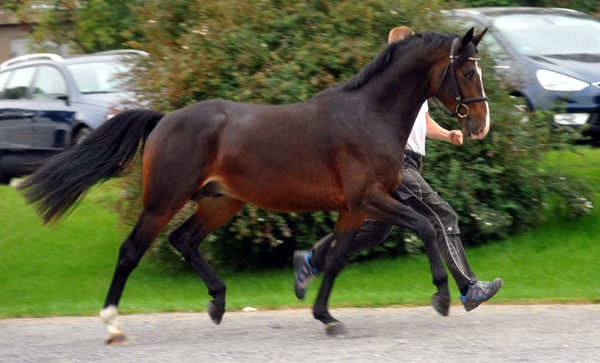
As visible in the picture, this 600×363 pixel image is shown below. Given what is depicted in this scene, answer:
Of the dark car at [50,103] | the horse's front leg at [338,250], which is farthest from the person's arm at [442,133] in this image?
the dark car at [50,103]

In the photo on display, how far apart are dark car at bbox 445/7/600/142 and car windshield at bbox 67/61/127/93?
4767 mm

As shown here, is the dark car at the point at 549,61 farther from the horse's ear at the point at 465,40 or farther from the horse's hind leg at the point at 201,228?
→ the horse's hind leg at the point at 201,228

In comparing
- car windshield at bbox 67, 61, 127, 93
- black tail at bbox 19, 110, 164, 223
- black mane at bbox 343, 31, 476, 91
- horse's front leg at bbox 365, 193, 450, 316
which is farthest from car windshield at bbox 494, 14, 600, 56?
black tail at bbox 19, 110, 164, 223

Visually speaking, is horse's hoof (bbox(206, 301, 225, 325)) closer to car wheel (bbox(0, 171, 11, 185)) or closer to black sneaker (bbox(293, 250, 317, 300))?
black sneaker (bbox(293, 250, 317, 300))

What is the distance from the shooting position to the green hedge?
7.91m

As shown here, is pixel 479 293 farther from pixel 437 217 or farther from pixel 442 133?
pixel 442 133

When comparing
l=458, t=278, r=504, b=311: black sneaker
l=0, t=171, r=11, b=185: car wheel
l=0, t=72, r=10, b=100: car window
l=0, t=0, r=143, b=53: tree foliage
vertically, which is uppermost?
l=458, t=278, r=504, b=311: black sneaker

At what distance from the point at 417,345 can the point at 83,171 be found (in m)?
2.68

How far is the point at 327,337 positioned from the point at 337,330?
0.26 ft

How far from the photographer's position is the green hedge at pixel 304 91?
791 centimetres

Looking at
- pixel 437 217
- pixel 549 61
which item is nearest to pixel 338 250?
pixel 437 217

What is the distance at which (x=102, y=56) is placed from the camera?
12.3 metres

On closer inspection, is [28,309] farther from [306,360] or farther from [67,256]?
[306,360]

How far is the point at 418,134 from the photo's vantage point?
6164 millimetres
